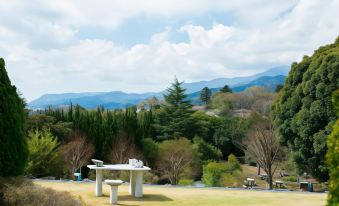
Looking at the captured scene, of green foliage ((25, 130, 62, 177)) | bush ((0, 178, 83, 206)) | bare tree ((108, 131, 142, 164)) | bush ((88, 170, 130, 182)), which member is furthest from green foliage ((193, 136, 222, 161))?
bush ((0, 178, 83, 206))

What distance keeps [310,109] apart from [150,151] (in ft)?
44.2

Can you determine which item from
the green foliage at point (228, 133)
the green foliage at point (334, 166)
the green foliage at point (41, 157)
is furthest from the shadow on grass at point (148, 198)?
the green foliage at point (228, 133)

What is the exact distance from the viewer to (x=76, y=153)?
72.7 ft

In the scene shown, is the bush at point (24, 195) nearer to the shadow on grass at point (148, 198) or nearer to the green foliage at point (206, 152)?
the shadow on grass at point (148, 198)

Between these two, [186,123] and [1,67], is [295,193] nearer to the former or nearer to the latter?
[1,67]

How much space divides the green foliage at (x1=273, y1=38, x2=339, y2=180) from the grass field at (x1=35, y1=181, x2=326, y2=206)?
138 cm

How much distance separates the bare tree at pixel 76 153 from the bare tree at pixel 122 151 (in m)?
1.31

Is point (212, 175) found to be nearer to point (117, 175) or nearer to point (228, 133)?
point (117, 175)

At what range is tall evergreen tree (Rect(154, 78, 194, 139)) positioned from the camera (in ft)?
101

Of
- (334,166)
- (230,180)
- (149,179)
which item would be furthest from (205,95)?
(334,166)

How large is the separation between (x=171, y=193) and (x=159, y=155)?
37.3ft

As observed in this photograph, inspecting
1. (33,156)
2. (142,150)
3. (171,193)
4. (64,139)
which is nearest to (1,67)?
(171,193)

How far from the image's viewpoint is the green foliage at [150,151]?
2553 centimetres

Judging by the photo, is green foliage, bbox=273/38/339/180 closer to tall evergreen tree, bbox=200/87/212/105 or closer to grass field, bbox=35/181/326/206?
grass field, bbox=35/181/326/206
